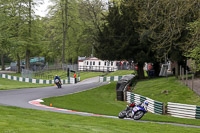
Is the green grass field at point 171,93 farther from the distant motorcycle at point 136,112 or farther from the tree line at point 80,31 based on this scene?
the distant motorcycle at point 136,112

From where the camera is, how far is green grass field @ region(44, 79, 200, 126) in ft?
61.1

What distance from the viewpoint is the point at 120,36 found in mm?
34750

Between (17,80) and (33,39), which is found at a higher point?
(33,39)

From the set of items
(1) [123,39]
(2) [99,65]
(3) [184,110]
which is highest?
(1) [123,39]

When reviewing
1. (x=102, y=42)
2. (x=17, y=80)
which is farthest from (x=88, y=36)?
(x=102, y=42)

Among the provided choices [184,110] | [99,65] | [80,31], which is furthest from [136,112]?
[80,31]

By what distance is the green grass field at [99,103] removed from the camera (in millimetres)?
18631

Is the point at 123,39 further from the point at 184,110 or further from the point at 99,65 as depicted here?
the point at 99,65

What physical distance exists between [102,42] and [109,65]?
29794 millimetres

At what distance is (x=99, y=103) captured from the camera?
25719 mm

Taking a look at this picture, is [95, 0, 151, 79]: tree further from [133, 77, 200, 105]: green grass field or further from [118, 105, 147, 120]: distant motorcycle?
[118, 105, 147, 120]: distant motorcycle

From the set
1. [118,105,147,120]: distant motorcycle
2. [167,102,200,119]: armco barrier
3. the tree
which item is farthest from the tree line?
[118,105,147,120]: distant motorcycle

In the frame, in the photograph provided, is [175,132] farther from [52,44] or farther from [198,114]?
[52,44]

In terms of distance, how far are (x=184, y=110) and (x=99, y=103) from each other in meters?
8.07
